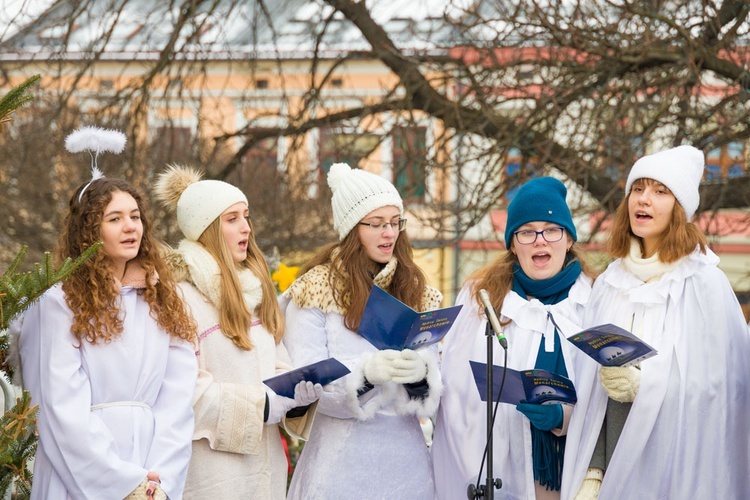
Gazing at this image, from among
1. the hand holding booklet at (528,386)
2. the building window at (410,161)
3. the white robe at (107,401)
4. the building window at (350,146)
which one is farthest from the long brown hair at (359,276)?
the building window at (350,146)

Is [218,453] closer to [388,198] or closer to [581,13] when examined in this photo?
[388,198]

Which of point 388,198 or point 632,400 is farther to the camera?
point 388,198

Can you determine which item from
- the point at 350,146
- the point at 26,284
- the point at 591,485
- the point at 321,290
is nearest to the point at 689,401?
the point at 591,485

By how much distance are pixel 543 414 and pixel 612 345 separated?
63cm

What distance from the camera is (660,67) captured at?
7637 mm

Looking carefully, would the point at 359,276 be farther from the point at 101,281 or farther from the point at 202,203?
the point at 101,281

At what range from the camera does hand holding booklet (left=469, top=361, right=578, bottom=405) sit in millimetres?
4262

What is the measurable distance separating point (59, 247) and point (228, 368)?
0.90m

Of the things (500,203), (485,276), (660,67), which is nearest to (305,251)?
(500,203)

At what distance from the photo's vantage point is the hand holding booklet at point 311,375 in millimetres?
4387

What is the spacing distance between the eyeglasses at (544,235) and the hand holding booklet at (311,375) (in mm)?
1000

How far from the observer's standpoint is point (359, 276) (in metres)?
4.87

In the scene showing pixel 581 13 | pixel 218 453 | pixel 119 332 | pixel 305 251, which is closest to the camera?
pixel 119 332

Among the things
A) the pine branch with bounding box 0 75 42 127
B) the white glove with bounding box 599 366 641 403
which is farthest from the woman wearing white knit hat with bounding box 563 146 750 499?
the pine branch with bounding box 0 75 42 127
